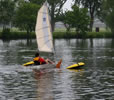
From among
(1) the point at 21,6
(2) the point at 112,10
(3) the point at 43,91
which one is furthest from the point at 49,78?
(1) the point at 21,6

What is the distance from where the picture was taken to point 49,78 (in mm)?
30969

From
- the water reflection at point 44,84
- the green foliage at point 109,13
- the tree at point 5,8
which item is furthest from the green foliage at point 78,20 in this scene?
the water reflection at point 44,84

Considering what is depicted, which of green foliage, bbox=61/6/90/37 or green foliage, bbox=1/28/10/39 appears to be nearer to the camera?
green foliage, bbox=1/28/10/39

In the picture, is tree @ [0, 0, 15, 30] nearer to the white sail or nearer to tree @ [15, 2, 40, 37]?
tree @ [15, 2, 40, 37]

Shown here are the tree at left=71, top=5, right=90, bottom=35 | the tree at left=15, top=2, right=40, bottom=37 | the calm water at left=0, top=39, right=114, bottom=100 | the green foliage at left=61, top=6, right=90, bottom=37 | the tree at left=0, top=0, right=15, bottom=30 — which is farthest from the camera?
the green foliage at left=61, top=6, right=90, bottom=37

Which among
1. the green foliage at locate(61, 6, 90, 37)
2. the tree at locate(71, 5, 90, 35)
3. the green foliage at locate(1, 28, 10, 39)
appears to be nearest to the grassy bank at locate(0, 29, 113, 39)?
the green foliage at locate(1, 28, 10, 39)

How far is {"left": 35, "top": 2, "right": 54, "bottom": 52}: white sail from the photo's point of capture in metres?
43.8

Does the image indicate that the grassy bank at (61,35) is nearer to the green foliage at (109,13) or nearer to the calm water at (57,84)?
the green foliage at (109,13)

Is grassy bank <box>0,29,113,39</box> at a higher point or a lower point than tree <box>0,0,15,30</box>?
lower

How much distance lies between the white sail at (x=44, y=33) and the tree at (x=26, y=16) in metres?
84.8

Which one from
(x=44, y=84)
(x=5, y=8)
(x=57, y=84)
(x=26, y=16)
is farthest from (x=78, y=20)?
(x=57, y=84)

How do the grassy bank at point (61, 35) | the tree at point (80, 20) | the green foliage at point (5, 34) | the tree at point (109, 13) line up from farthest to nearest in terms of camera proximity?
1. the tree at point (80, 20)
2. the grassy bank at point (61, 35)
3. the green foliage at point (5, 34)
4. the tree at point (109, 13)

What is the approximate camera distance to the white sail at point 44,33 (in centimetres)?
4383

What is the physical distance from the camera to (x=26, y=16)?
13112 cm
